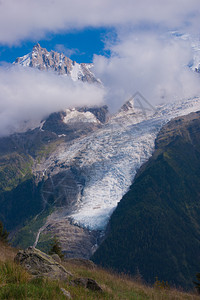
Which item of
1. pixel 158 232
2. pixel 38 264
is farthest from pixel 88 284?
pixel 158 232

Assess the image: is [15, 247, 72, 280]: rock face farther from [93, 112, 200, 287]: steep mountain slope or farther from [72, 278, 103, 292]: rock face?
[93, 112, 200, 287]: steep mountain slope

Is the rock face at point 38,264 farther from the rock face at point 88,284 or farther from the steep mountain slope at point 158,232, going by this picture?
the steep mountain slope at point 158,232

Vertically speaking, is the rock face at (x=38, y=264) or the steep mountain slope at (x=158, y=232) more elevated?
the rock face at (x=38, y=264)

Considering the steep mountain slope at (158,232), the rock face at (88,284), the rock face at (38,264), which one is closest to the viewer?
the rock face at (88,284)

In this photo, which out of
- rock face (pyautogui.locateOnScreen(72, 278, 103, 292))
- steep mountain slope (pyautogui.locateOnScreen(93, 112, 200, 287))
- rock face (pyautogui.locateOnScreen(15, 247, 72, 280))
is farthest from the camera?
steep mountain slope (pyautogui.locateOnScreen(93, 112, 200, 287))

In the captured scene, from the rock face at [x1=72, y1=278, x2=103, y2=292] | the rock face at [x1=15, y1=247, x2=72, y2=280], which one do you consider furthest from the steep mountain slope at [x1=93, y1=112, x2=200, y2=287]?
the rock face at [x1=72, y1=278, x2=103, y2=292]

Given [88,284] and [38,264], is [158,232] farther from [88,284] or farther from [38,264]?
[38,264]

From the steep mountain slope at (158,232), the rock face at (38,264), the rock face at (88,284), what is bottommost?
the steep mountain slope at (158,232)

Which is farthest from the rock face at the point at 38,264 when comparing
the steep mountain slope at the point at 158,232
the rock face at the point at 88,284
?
the steep mountain slope at the point at 158,232
